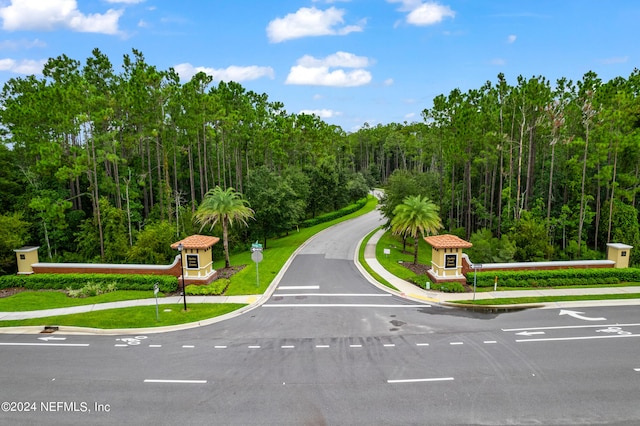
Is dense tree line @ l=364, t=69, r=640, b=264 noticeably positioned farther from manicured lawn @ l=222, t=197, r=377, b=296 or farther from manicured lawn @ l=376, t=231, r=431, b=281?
manicured lawn @ l=222, t=197, r=377, b=296

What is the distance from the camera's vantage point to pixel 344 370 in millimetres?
14086

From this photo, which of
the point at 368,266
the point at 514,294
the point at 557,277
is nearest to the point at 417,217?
the point at 368,266

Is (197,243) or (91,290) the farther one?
(197,243)

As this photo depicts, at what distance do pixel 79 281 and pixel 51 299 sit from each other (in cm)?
250

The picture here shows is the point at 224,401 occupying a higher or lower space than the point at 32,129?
lower

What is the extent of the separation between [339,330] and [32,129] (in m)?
34.2

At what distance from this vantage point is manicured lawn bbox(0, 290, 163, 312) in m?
21.8

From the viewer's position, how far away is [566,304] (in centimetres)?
2155

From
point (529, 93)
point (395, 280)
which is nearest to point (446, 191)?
point (529, 93)

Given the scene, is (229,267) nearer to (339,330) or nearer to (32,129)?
(339,330)

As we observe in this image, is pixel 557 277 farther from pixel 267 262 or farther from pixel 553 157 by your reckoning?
pixel 267 262

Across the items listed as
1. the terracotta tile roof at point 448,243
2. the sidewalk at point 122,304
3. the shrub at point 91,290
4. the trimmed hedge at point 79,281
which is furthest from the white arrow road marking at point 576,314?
the shrub at point 91,290

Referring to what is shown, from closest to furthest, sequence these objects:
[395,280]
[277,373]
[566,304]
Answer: [277,373], [566,304], [395,280]

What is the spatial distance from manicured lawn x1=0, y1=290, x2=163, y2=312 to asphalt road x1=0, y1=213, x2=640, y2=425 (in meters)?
4.23
